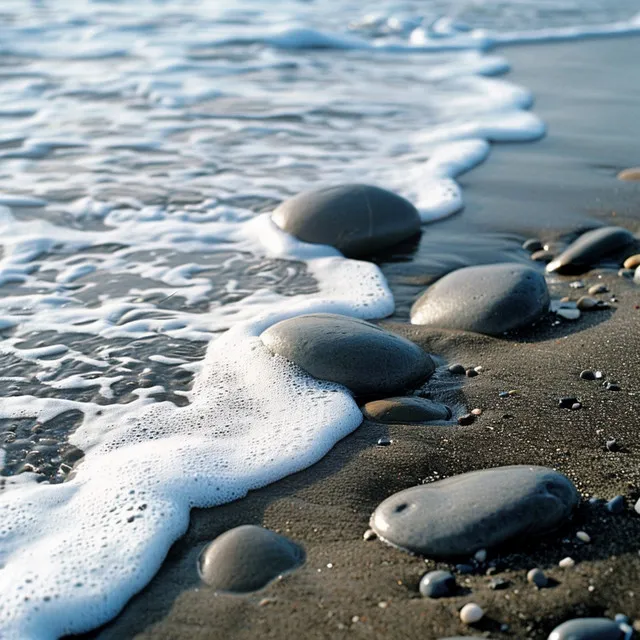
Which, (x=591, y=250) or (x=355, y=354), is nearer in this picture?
(x=355, y=354)

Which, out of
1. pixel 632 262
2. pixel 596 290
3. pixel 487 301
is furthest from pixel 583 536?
pixel 632 262

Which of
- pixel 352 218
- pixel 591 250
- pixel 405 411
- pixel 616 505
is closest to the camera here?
pixel 616 505

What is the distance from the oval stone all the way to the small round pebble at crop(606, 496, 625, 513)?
8 centimetres

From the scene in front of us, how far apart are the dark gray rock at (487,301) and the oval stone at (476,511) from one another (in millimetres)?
1156

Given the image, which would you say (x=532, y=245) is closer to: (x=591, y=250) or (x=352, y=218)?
(x=591, y=250)

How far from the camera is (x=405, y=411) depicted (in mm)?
2693

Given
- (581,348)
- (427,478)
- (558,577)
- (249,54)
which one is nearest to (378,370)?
(427,478)

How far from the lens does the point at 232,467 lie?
2455mm

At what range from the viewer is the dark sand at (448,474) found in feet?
6.09

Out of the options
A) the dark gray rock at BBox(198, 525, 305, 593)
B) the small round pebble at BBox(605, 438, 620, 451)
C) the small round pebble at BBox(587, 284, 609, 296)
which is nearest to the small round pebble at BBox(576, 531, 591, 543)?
the small round pebble at BBox(605, 438, 620, 451)

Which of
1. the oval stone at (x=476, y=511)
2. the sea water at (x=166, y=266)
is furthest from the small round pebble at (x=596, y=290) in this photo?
the oval stone at (x=476, y=511)

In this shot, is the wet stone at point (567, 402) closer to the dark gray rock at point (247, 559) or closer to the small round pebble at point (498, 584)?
the small round pebble at point (498, 584)

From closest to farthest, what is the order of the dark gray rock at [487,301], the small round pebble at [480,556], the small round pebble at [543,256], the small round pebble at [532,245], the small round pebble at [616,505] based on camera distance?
the small round pebble at [480,556] → the small round pebble at [616,505] → the dark gray rock at [487,301] → the small round pebble at [543,256] → the small round pebble at [532,245]

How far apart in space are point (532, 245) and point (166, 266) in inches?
72.0
